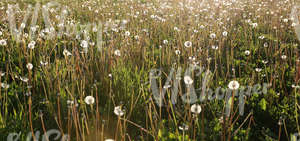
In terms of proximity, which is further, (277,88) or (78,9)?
(78,9)

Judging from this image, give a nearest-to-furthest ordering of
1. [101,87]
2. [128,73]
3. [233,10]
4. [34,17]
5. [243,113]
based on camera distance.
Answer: [243,113], [101,87], [128,73], [34,17], [233,10]

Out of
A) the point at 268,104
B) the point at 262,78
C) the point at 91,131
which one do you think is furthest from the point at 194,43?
the point at 91,131

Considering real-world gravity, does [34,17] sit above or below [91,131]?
above

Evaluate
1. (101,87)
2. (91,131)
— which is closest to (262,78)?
(101,87)

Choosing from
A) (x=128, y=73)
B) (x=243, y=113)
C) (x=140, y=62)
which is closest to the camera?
(x=243, y=113)

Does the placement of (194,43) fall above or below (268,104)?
above

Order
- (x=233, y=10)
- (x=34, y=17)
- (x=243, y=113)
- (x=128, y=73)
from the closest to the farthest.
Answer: (x=243, y=113) < (x=128, y=73) < (x=34, y=17) < (x=233, y=10)

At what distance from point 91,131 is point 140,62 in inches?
62.2

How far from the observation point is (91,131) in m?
1.93

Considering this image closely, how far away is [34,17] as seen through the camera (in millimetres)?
5945

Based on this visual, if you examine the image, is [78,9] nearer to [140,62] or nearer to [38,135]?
[140,62]

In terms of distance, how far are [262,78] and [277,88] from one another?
0.21 meters

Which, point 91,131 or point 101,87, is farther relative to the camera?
point 101,87

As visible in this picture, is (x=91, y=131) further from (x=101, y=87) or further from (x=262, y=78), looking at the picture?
(x=262, y=78)
